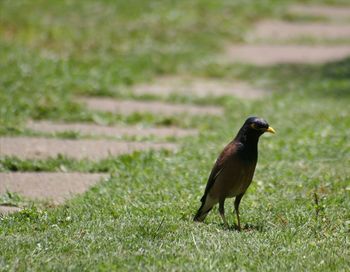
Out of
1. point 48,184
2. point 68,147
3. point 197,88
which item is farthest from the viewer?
point 197,88

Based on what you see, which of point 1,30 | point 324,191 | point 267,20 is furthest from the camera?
point 267,20

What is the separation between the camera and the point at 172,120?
474 inches

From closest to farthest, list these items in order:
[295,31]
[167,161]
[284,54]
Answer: [167,161] → [284,54] → [295,31]

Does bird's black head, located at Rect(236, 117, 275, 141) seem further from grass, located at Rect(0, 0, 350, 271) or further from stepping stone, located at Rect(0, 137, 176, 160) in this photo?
stepping stone, located at Rect(0, 137, 176, 160)

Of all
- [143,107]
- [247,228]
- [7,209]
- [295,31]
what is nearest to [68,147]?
[7,209]

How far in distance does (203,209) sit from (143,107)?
597 cm

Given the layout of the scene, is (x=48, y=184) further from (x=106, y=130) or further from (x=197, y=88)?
(x=197, y=88)

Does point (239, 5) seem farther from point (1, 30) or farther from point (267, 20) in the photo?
point (1, 30)

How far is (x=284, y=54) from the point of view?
59.8 ft

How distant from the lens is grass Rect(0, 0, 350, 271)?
19.6ft

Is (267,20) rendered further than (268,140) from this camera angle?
Yes

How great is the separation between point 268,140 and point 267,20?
11.7 metres

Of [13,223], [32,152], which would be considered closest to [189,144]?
[32,152]

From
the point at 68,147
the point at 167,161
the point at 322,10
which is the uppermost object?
the point at 167,161
